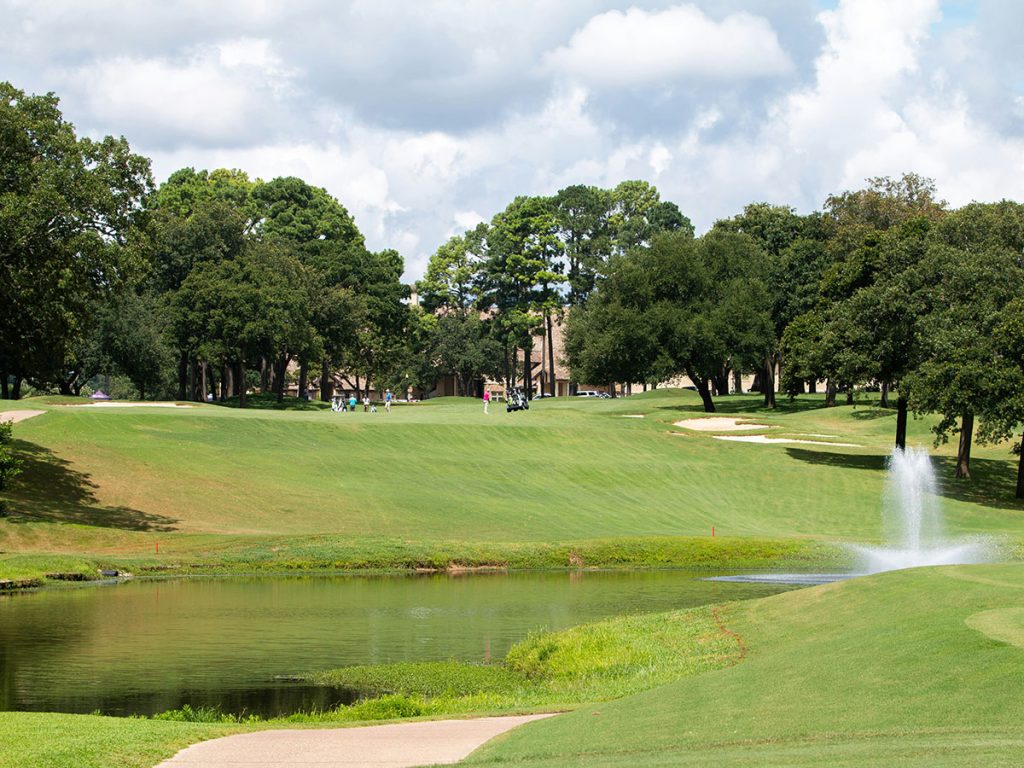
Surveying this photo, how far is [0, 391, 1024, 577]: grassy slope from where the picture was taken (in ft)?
138

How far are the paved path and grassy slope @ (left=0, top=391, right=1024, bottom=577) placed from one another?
2373 centimetres

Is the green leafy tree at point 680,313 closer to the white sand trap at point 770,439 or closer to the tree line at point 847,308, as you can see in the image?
the tree line at point 847,308

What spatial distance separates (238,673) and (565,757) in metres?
11.8

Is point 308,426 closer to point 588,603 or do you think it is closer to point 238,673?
point 588,603

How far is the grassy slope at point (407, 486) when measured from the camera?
138ft

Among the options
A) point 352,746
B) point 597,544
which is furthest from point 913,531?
point 352,746

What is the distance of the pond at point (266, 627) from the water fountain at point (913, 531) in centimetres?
733

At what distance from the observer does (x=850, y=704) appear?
1448 cm

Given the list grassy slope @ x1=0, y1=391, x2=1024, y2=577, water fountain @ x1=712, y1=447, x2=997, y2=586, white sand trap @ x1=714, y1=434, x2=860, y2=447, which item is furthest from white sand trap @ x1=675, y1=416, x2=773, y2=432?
water fountain @ x1=712, y1=447, x2=997, y2=586

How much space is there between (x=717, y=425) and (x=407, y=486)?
107 feet

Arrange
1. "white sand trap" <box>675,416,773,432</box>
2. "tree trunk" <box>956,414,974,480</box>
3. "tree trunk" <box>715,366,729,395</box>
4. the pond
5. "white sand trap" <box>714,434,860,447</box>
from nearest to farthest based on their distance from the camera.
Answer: the pond
"tree trunk" <box>956,414,974,480</box>
"white sand trap" <box>714,434,860,447</box>
"white sand trap" <box>675,416,773,432</box>
"tree trunk" <box>715,366,729,395</box>

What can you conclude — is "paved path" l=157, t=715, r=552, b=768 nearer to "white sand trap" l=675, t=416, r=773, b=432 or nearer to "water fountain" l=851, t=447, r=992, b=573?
"water fountain" l=851, t=447, r=992, b=573

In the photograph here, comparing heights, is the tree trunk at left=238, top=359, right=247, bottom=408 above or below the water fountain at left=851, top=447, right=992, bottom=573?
above

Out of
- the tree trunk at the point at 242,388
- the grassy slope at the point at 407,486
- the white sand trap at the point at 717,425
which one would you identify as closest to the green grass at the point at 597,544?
the grassy slope at the point at 407,486
